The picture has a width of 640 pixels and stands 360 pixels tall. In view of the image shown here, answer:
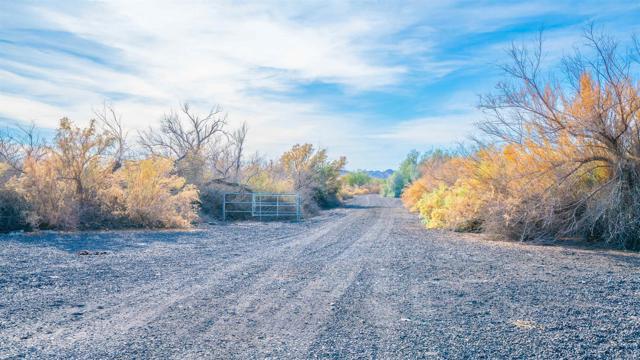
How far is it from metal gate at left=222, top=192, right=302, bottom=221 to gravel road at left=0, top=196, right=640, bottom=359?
53.5 ft

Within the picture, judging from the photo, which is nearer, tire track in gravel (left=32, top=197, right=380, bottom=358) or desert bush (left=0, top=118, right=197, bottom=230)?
tire track in gravel (left=32, top=197, right=380, bottom=358)

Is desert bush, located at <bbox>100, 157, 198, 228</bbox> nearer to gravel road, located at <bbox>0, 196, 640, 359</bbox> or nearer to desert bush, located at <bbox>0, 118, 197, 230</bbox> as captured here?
desert bush, located at <bbox>0, 118, 197, 230</bbox>

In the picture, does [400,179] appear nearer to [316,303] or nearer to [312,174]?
[312,174]

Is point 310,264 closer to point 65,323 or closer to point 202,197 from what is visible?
point 65,323

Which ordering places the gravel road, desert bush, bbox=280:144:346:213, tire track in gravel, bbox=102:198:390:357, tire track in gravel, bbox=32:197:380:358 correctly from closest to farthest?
the gravel road → tire track in gravel, bbox=102:198:390:357 → tire track in gravel, bbox=32:197:380:358 → desert bush, bbox=280:144:346:213

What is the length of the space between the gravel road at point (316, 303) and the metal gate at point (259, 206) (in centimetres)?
1632

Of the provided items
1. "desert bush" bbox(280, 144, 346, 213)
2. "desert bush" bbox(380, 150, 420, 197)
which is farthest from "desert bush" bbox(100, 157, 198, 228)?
"desert bush" bbox(380, 150, 420, 197)

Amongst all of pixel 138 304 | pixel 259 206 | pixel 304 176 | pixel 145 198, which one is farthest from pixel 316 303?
pixel 304 176

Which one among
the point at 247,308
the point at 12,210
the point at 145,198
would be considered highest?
the point at 145,198

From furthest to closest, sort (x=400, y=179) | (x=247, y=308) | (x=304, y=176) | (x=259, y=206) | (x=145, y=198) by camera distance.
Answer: (x=400, y=179)
(x=304, y=176)
(x=259, y=206)
(x=145, y=198)
(x=247, y=308)

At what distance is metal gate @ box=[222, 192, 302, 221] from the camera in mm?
31844

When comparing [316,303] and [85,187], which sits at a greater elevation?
[85,187]

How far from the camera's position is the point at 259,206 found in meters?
32.2

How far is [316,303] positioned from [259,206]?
24.0 metres
